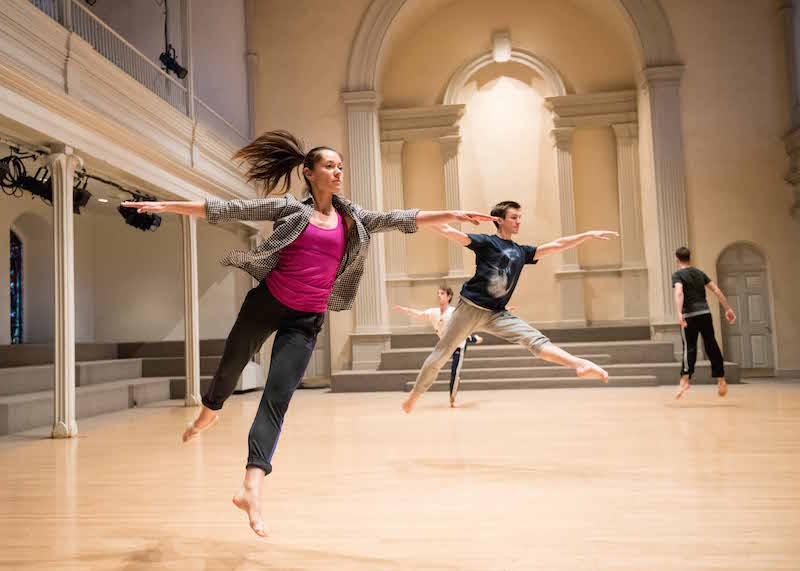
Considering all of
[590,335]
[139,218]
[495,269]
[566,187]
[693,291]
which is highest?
[566,187]

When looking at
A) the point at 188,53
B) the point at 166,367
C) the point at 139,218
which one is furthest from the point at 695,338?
the point at 166,367

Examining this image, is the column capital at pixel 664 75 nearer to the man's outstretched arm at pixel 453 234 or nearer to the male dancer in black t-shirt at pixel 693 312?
the male dancer in black t-shirt at pixel 693 312

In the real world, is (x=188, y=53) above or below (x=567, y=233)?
above

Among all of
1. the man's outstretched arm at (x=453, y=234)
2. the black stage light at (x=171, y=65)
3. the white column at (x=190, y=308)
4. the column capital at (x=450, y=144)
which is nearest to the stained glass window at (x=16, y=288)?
the white column at (x=190, y=308)

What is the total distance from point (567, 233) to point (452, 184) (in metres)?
2.31

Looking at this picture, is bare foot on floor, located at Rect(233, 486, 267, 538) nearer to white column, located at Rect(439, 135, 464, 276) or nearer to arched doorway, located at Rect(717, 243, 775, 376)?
white column, located at Rect(439, 135, 464, 276)

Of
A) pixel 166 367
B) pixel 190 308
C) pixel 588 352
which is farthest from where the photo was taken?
pixel 166 367

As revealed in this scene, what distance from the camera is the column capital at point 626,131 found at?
502 inches

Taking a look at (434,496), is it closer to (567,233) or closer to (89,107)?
A: (89,107)

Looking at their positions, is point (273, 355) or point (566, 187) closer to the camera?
point (273, 355)

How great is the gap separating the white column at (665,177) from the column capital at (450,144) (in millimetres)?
3408

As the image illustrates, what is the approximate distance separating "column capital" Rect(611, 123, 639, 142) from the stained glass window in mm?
10983

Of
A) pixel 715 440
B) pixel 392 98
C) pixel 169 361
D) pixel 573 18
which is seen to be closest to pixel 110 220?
pixel 169 361

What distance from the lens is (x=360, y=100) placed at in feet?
40.5
